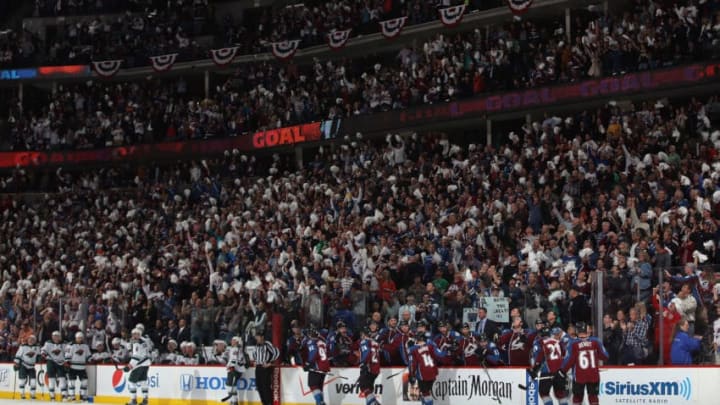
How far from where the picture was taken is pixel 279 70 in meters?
48.9

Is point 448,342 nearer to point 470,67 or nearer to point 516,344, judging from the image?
point 516,344

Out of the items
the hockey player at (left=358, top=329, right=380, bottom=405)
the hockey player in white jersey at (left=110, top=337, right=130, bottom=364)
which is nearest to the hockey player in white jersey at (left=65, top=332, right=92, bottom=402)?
the hockey player in white jersey at (left=110, top=337, right=130, bottom=364)

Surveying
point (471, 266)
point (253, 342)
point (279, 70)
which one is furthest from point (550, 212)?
point (279, 70)

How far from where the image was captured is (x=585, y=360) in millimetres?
22297

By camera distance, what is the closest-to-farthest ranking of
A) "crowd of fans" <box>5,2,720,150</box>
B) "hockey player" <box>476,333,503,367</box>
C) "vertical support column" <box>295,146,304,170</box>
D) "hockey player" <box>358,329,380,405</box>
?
"hockey player" <box>476,333,503,367</box>, "hockey player" <box>358,329,380,405</box>, "crowd of fans" <box>5,2,720,150</box>, "vertical support column" <box>295,146,304,170</box>

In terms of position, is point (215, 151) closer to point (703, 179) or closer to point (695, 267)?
point (703, 179)

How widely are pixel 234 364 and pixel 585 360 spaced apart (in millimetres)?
9614

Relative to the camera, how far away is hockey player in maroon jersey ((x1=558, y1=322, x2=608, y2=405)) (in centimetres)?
2228

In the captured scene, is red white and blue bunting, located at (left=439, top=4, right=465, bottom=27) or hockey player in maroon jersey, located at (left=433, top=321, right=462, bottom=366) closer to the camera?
hockey player in maroon jersey, located at (left=433, top=321, right=462, bottom=366)

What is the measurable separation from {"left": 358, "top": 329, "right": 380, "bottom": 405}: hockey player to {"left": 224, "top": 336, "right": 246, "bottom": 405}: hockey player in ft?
12.8

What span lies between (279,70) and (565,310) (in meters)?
27.5

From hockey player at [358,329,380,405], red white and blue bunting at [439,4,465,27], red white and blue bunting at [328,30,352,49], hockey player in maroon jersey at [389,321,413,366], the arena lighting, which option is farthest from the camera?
red white and blue bunting at [328,30,352,49]

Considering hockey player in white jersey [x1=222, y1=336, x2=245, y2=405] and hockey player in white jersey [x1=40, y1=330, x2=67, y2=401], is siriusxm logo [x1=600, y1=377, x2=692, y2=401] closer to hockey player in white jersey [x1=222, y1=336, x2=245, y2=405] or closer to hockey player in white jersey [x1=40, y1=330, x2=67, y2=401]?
hockey player in white jersey [x1=222, y1=336, x2=245, y2=405]

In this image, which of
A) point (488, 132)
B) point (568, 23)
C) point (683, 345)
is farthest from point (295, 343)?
point (568, 23)
